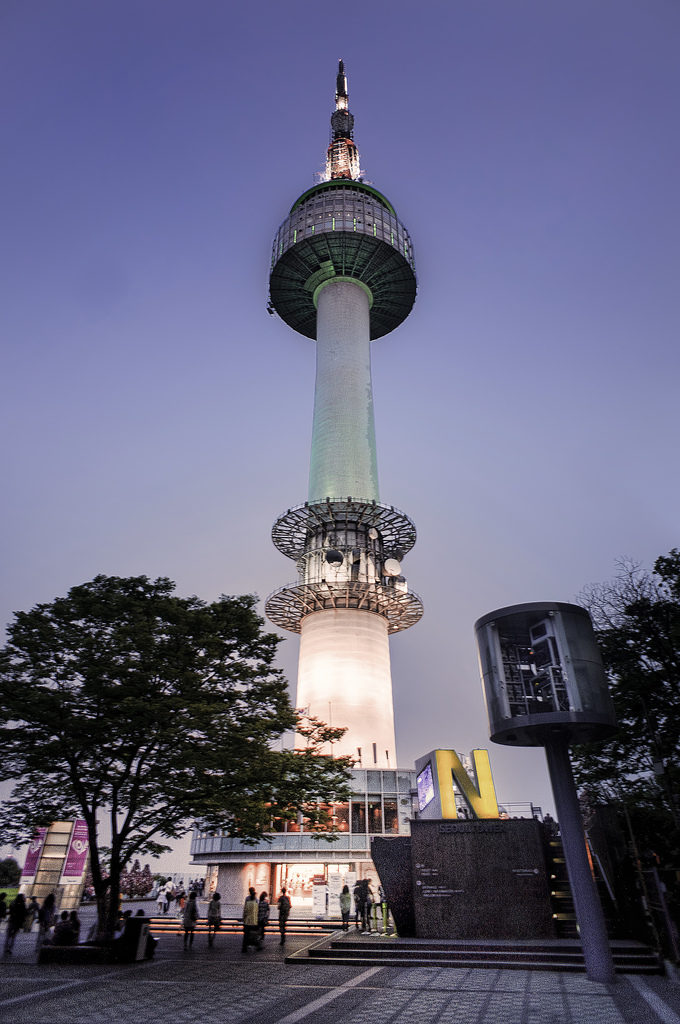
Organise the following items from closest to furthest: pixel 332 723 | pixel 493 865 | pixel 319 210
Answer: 1. pixel 493 865
2. pixel 332 723
3. pixel 319 210

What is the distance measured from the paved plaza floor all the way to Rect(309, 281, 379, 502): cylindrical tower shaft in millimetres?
46580

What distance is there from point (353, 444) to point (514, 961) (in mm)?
50447

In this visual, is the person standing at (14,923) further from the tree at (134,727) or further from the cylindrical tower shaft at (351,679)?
the cylindrical tower shaft at (351,679)

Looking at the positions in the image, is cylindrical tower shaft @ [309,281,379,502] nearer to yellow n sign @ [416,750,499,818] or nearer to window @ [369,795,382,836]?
window @ [369,795,382,836]

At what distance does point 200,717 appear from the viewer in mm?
21172

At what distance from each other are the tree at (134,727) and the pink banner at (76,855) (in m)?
14.2

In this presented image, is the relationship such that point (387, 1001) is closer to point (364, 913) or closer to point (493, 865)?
point (493, 865)

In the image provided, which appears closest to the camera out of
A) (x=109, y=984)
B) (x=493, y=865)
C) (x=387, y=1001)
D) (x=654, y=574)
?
(x=387, y=1001)

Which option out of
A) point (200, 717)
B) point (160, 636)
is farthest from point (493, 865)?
point (160, 636)

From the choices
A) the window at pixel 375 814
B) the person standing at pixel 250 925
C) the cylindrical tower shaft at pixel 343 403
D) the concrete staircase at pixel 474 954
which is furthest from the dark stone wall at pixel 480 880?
the cylindrical tower shaft at pixel 343 403

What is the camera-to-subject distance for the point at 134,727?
20703mm

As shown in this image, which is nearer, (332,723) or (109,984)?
(109,984)

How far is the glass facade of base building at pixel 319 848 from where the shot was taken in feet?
150

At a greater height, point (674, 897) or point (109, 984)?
point (674, 897)
